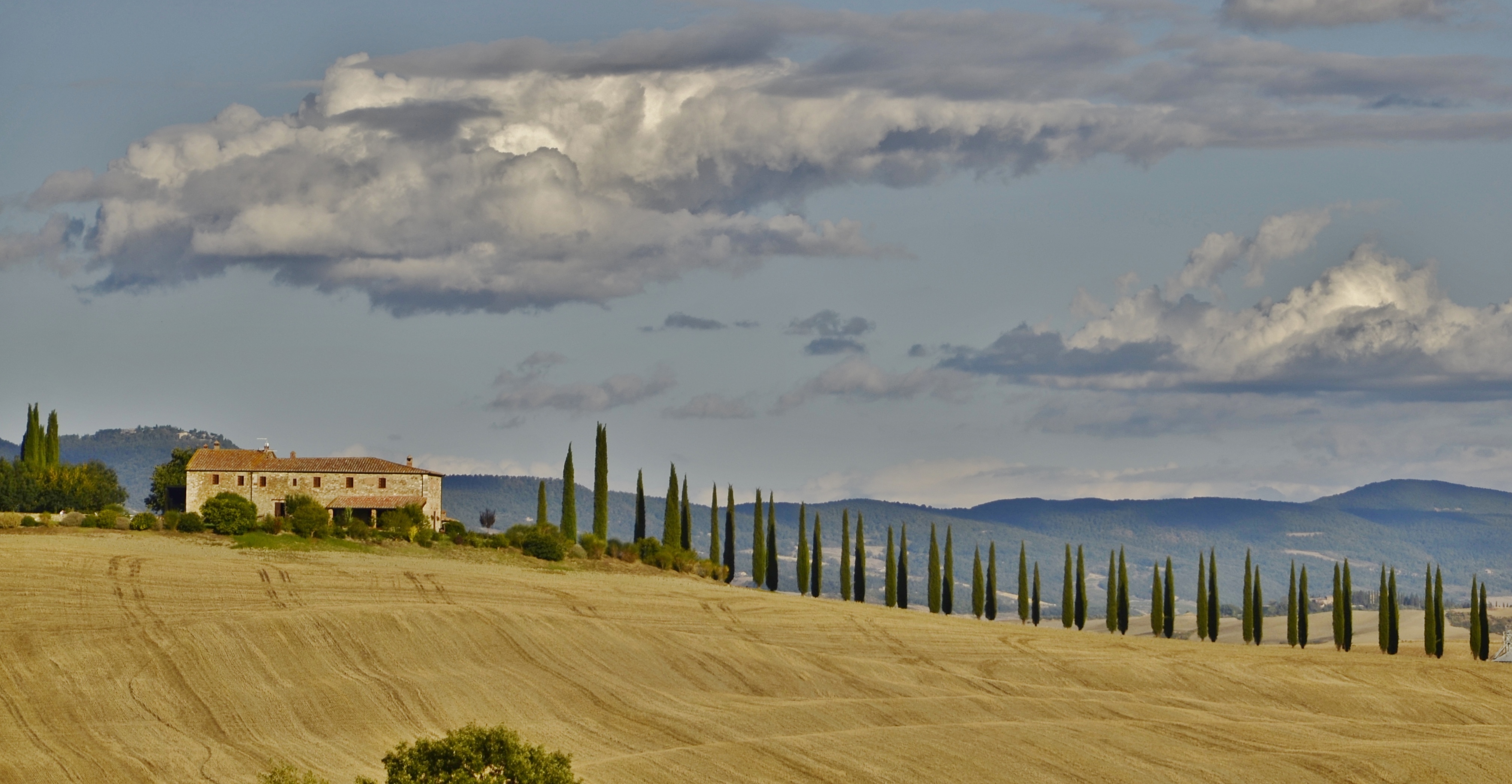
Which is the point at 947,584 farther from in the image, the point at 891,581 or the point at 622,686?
the point at 622,686

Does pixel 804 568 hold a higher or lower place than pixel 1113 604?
higher

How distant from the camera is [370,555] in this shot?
82938 mm

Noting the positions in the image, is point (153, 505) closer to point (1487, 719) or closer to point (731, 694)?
point (731, 694)

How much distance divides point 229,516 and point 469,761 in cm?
5955

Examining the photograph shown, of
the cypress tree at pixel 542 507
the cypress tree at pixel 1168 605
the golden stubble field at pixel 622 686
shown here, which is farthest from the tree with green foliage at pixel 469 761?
the cypress tree at pixel 1168 605

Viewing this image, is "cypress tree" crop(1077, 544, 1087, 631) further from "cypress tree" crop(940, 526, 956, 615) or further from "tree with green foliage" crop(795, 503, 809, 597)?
"tree with green foliage" crop(795, 503, 809, 597)

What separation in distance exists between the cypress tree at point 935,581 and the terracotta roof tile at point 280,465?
36602mm

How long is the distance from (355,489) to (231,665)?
4547 centimetres

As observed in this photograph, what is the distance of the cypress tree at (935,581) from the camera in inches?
4345

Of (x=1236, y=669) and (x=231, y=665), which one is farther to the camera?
(x=1236, y=669)

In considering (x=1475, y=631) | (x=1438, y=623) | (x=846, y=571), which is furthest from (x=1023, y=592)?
(x=1475, y=631)

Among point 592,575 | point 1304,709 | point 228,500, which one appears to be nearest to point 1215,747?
point 1304,709

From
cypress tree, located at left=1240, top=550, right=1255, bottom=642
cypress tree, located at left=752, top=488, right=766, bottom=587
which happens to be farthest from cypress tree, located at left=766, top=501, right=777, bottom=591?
cypress tree, located at left=1240, top=550, right=1255, bottom=642

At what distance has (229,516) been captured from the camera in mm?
85562
